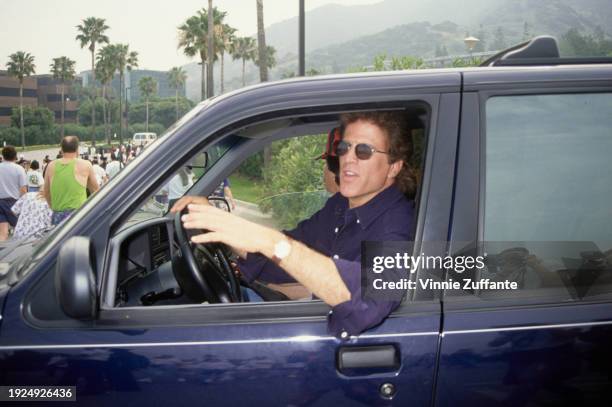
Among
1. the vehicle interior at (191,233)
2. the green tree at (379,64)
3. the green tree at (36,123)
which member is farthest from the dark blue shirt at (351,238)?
the green tree at (36,123)

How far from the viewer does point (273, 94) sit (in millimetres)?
→ 1830

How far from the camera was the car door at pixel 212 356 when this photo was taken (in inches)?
64.6

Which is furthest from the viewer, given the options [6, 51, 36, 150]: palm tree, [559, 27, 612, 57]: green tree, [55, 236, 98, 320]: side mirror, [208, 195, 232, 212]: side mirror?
[6, 51, 36, 150]: palm tree

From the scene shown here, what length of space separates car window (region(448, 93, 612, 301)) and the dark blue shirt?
0.99ft

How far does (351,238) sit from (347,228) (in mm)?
91

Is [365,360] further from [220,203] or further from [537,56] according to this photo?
[220,203]

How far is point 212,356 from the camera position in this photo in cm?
166

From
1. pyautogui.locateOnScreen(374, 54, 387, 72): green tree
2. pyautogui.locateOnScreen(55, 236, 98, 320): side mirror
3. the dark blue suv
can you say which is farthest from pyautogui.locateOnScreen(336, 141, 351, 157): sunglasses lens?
pyautogui.locateOnScreen(374, 54, 387, 72): green tree

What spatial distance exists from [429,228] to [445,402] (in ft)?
1.62

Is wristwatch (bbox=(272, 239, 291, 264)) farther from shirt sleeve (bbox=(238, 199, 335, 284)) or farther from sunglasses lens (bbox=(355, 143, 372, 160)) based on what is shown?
shirt sleeve (bbox=(238, 199, 335, 284))

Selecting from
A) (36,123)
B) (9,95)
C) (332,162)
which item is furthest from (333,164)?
(9,95)

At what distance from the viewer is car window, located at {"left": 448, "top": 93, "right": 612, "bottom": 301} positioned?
1.77 metres

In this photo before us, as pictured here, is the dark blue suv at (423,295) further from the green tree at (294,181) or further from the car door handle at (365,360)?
the green tree at (294,181)

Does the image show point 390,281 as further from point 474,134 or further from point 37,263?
point 37,263
